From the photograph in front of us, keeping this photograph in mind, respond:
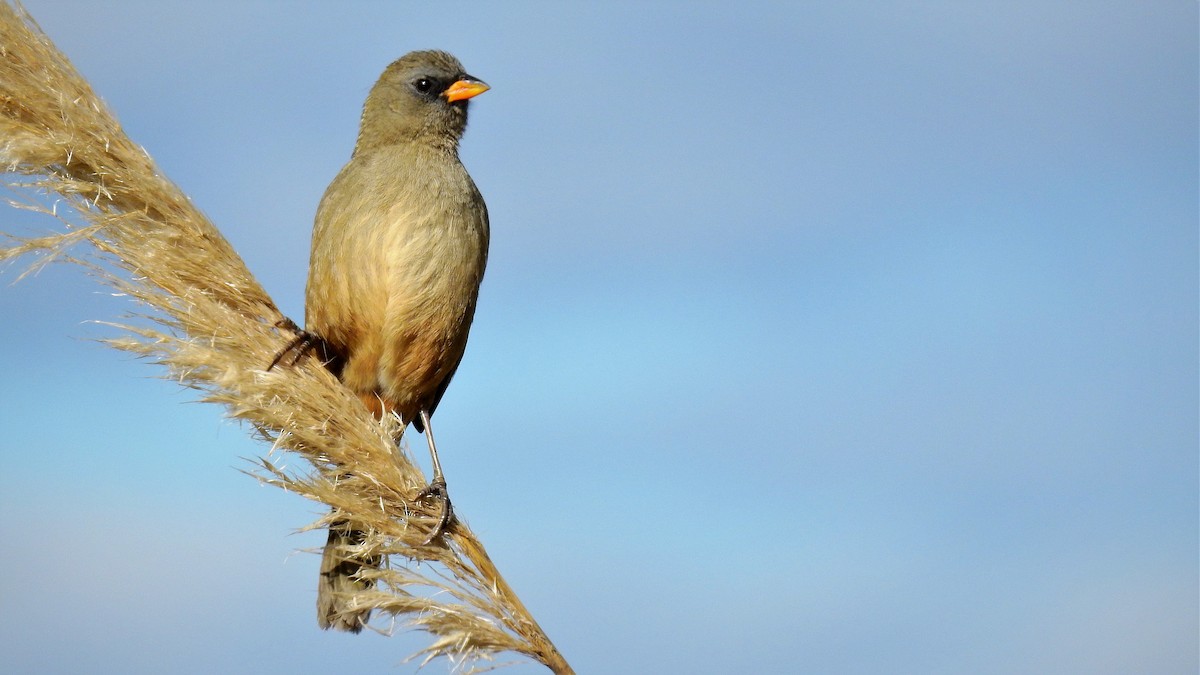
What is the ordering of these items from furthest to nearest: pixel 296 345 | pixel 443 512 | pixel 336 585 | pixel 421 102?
pixel 421 102, pixel 336 585, pixel 296 345, pixel 443 512

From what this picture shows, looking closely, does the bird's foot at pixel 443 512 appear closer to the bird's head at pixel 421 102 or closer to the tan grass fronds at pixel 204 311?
the tan grass fronds at pixel 204 311

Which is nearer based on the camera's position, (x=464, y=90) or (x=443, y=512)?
(x=443, y=512)

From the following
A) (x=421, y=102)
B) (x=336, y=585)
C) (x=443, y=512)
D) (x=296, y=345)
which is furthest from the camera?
(x=421, y=102)

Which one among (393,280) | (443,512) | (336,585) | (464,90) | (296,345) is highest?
(464,90)

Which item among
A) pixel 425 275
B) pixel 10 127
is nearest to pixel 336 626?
pixel 425 275

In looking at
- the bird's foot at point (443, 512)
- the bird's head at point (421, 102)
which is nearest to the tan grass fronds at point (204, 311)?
the bird's foot at point (443, 512)

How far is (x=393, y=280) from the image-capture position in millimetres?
3311

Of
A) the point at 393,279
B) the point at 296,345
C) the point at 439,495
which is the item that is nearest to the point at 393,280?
the point at 393,279

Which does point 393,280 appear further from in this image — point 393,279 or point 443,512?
point 443,512

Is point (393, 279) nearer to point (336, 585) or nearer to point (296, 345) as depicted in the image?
point (296, 345)

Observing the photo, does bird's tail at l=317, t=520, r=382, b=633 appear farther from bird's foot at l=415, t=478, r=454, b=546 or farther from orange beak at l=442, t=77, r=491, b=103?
orange beak at l=442, t=77, r=491, b=103

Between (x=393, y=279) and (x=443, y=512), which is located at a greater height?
(x=393, y=279)

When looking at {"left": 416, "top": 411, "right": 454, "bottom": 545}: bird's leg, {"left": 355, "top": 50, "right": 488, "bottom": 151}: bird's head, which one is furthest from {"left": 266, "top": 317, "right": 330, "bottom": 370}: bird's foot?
{"left": 355, "top": 50, "right": 488, "bottom": 151}: bird's head

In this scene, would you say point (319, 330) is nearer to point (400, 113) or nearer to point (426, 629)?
point (400, 113)
